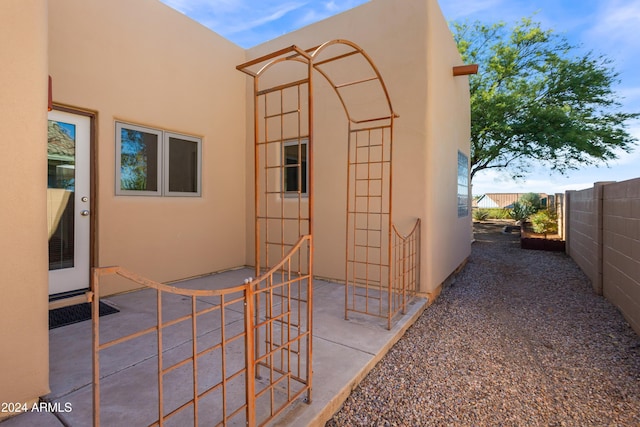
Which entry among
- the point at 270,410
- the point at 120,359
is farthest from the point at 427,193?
the point at 120,359

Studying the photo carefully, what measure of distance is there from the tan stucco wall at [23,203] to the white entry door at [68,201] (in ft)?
6.25

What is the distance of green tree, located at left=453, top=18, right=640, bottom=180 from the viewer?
28.1 ft

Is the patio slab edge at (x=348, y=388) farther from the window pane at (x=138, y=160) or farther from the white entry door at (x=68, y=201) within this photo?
the window pane at (x=138, y=160)

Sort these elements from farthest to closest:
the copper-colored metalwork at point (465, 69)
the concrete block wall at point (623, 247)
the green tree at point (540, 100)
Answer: the green tree at point (540, 100), the copper-colored metalwork at point (465, 69), the concrete block wall at point (623, 247)

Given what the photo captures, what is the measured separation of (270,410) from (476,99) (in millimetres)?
9785

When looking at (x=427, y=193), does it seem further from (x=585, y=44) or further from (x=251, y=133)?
(x=585, y=44)

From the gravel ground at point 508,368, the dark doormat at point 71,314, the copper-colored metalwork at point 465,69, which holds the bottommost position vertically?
the gravel ground at point 508,368

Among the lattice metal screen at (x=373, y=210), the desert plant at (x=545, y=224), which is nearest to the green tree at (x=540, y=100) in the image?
the desert plant at (x=545, y=224)

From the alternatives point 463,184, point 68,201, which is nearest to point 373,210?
point 463,184

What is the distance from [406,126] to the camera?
382cm

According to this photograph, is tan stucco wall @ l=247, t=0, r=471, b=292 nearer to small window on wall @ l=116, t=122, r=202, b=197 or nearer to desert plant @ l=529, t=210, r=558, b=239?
small window on wall @ l=116, t=122, r=202, b=197

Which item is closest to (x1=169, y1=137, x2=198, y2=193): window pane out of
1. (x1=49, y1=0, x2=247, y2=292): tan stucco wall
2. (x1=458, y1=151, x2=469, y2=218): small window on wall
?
(x1=49, y1=0, x2=247, y2=292): tan stucco wall

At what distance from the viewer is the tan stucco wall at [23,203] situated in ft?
5.08

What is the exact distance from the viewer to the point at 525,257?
22.3ft
